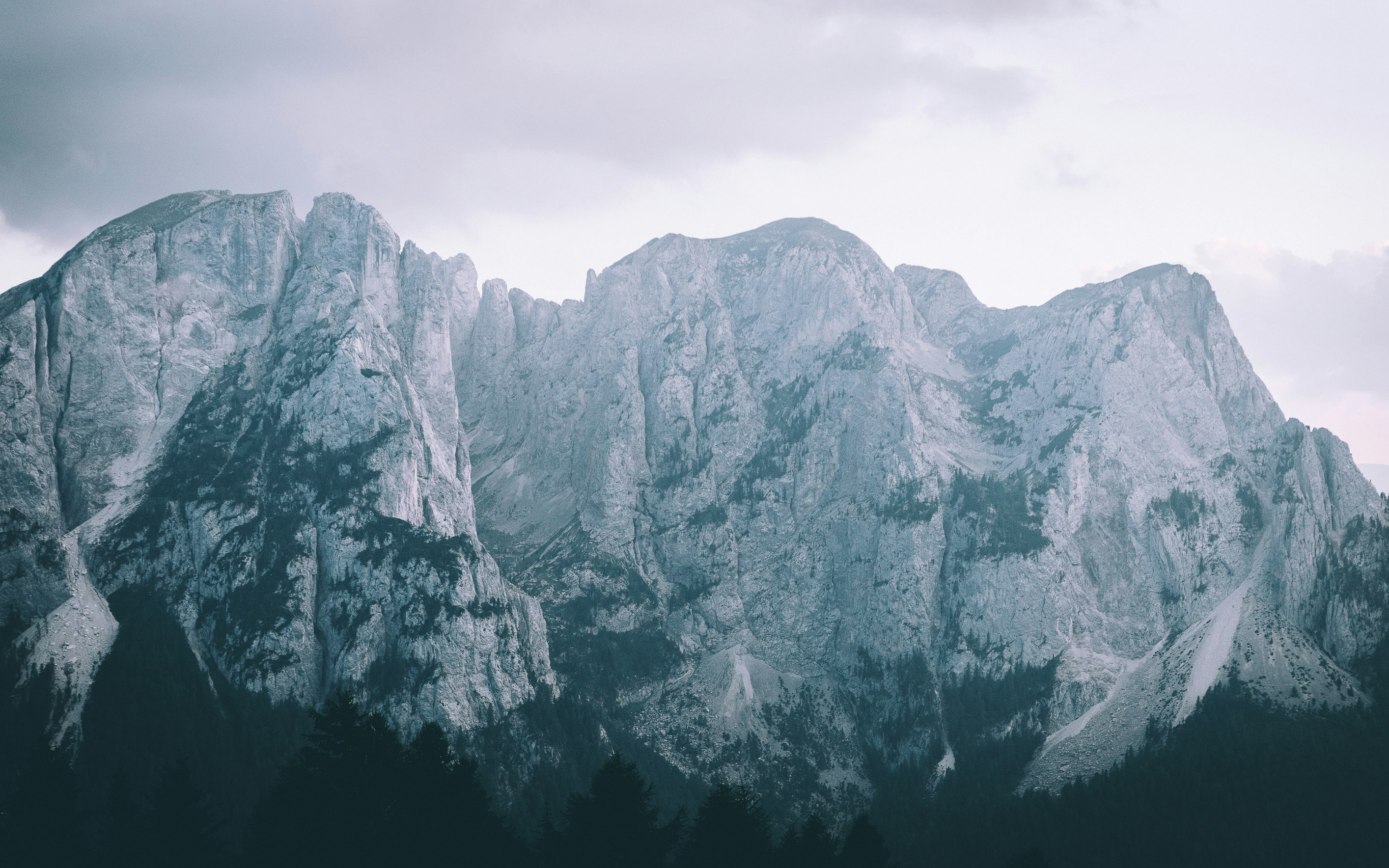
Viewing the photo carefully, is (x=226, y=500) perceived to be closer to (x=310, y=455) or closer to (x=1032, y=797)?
(x=310, y=455)

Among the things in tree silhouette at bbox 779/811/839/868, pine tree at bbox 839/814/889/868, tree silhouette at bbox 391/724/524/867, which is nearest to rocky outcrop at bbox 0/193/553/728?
tree silhouette at bbox 779/811/839/868

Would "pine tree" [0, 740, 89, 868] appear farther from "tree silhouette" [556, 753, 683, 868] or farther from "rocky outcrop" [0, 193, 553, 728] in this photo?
"rocky outcrop" [0, 193, 553, 728]

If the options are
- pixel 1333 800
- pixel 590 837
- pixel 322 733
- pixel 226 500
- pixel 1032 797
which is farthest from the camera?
pixel 226 500

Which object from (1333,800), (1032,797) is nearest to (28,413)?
(1032,797)

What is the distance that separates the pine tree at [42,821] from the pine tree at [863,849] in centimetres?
6246

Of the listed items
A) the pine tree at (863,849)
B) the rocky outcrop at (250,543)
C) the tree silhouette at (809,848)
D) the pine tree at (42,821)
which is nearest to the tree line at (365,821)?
the pine tree at (42,821)

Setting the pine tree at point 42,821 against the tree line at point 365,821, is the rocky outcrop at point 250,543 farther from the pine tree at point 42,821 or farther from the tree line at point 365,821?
the pine tree at point 42,821

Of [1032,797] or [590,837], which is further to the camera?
[1032,797]

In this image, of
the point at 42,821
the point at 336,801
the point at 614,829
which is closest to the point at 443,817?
the point at 336,801

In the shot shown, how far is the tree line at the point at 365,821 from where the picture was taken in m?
58.2

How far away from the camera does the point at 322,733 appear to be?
60.7 meters

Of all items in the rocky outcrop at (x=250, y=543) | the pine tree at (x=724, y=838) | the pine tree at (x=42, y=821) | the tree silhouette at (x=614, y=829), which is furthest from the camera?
the rocky outcrop at (x=250, y=543)

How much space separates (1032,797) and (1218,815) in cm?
3136

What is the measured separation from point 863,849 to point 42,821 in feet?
223
